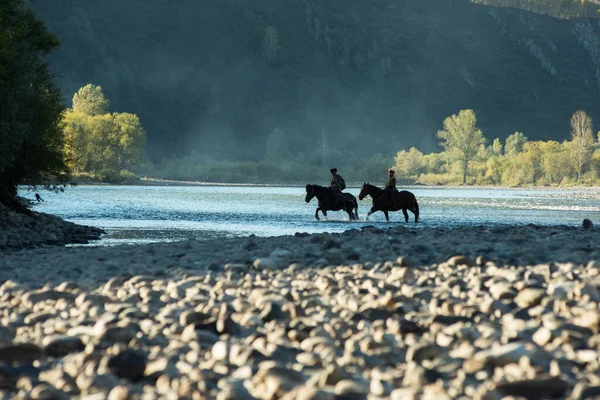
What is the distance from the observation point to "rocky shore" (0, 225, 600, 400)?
19.9 ft

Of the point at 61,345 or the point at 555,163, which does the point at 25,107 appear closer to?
the point at 61,345

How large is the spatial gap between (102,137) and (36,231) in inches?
4105

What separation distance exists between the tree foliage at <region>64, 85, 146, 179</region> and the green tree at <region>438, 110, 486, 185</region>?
197 ft

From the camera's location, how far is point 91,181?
415ft

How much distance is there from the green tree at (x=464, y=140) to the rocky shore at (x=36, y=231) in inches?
5207

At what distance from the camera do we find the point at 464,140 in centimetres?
16250

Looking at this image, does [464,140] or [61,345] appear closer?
[61,345]

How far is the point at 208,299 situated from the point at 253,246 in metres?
6.83

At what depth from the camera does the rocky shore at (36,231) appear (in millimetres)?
23641

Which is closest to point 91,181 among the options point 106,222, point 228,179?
point 228,179

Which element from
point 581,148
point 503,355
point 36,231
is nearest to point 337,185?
point 36,231

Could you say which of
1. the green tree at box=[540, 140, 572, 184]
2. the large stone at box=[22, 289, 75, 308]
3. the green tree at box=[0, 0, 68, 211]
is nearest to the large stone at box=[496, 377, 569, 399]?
the large stone at box=[22, 289, 75, 308]

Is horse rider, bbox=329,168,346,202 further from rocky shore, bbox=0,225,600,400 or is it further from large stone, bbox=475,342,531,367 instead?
large stone, bbox=475,342,531,367

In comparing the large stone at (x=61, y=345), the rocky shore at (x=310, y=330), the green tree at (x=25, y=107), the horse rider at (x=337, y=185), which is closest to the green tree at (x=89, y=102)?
the horse rider at (x=337, y=185)
